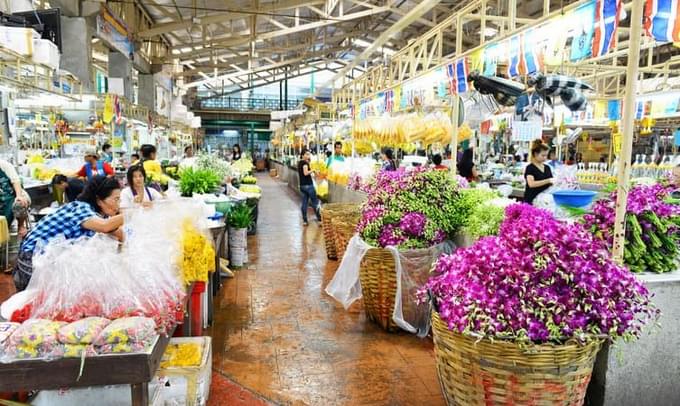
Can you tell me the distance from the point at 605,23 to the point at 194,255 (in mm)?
2944

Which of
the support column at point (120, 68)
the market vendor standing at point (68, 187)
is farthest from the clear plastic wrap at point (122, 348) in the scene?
the support column at point (120, 68)

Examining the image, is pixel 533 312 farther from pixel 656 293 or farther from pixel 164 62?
pixel 164 62

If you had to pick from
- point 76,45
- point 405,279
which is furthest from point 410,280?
point 76,45

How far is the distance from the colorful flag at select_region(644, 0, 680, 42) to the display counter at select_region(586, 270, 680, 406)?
1435 millimetres

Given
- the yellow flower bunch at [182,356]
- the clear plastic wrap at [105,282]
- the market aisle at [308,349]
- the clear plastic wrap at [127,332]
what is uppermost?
the clear plastic wrap at [105,282]

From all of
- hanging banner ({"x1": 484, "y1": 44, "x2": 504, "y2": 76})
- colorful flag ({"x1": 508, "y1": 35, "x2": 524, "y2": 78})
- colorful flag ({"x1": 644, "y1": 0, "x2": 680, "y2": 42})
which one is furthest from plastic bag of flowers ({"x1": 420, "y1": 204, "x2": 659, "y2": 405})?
hanging banner ({"x1": 484, "y1": 44, "x2": 504, "y2": 76})

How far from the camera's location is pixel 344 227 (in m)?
5.63

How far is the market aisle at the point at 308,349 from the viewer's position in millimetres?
3166

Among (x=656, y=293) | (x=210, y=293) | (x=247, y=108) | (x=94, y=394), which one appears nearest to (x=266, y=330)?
(x=210, y=293)

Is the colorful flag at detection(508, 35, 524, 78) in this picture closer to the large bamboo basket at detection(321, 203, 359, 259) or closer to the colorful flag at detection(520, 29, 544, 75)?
the colorful flag at detection(520, 29, 544, 75)

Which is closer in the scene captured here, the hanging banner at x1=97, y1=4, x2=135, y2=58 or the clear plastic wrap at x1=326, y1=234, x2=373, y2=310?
the clear plastic wrap at x1=326, y1=234, x2=373, y2=310

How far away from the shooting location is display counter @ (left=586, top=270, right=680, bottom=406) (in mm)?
2562

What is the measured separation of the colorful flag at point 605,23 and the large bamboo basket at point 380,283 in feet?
6.67

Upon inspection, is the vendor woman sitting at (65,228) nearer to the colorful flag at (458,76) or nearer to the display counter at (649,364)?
the display counter at (649,364)
